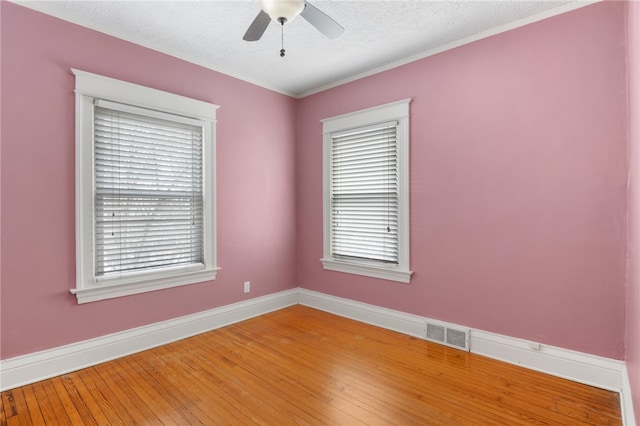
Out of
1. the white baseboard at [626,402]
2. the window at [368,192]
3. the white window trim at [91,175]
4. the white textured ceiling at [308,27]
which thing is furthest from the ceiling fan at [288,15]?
the white baseboard at [626,402]

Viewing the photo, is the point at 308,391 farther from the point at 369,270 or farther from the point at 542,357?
the point at 542,357

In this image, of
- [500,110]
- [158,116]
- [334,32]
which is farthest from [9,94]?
[500,110]

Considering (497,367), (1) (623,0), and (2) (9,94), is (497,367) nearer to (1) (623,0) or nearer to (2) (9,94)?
(1) (623,0)

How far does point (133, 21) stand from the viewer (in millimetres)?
2639

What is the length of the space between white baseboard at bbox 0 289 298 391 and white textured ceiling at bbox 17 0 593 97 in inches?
101

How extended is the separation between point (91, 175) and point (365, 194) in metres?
2.56

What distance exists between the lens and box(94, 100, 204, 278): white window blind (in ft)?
9.10

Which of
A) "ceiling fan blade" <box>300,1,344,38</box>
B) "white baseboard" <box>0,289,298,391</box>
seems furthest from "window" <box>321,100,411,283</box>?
"ceiling fan blade" <box>300,1,344,38</box>

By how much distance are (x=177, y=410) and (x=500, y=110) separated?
10.7ft

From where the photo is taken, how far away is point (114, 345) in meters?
2.81

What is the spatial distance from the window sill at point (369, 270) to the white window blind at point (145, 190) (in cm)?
149

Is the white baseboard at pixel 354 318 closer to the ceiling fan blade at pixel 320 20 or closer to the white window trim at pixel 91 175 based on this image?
the white window trim at pixel 91 175

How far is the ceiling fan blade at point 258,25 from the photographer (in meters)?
1.98

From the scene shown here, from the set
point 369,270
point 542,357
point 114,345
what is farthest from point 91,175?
point 542,357
